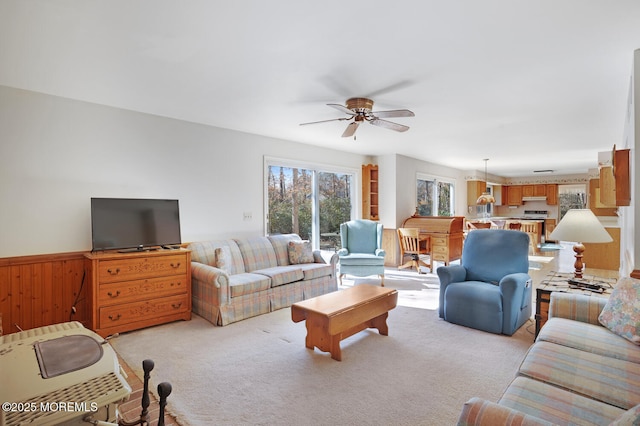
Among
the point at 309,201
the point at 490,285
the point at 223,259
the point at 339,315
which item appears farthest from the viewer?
the point at 309,201

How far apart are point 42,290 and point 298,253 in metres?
2.94

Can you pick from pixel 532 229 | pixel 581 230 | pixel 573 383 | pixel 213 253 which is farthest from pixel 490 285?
pixel 532 229

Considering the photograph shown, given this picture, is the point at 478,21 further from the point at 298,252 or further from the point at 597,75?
the point at 298,252

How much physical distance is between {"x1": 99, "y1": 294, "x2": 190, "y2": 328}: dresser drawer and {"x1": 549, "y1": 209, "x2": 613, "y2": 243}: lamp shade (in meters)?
3.83

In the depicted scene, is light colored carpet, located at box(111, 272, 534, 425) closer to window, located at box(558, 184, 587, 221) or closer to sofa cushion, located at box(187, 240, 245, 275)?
sofa cushion, located at box(187, 240, 245, 275)

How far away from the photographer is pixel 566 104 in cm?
373

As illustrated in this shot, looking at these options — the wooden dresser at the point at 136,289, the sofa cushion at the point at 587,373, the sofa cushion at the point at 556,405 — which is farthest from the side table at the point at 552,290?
the wooden dresser at the point at 136,289

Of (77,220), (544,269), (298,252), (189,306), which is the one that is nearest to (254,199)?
(298,252)

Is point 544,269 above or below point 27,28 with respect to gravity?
below

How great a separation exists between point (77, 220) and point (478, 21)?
408 cm

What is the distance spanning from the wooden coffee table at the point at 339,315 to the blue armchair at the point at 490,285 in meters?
0.76

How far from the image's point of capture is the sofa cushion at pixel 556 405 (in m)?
1.36

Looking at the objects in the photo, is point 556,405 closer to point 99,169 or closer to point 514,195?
point 99,169

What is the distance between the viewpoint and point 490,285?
3.64 metres
